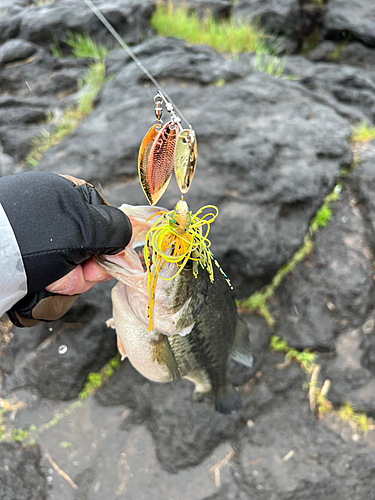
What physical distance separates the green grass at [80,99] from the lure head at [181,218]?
8.88 feet

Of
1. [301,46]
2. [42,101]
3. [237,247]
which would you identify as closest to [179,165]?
[237,247]

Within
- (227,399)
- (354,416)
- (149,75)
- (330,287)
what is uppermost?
(149,75)

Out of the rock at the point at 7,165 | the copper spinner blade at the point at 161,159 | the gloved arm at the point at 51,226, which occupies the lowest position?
the rock at the point at 7,165

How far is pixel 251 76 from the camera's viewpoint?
3.89 m

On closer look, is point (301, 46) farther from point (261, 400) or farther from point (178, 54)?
point (261, 400)

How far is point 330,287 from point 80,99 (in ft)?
12.3

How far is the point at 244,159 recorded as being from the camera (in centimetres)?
315

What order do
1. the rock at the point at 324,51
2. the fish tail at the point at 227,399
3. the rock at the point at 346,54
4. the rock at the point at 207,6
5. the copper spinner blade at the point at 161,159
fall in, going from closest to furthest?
the copper spinner blade at the point at 161,159
the fish tail at the point at 227,399
the rock at the point at 346,54
the rock at the point at 324,51
the rock at the point at 207,6

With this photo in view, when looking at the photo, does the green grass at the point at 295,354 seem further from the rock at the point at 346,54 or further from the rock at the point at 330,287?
the rock at the point at 346,54

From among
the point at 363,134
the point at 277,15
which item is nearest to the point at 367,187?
the point at 363,134

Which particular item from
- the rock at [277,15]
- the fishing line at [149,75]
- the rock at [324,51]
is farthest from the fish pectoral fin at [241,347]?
the rock at [277,15]

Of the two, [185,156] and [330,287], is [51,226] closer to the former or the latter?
[185,156]

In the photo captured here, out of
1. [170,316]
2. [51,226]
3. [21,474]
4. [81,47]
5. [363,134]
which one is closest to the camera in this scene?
[51,226]

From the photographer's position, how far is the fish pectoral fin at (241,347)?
2416mm
